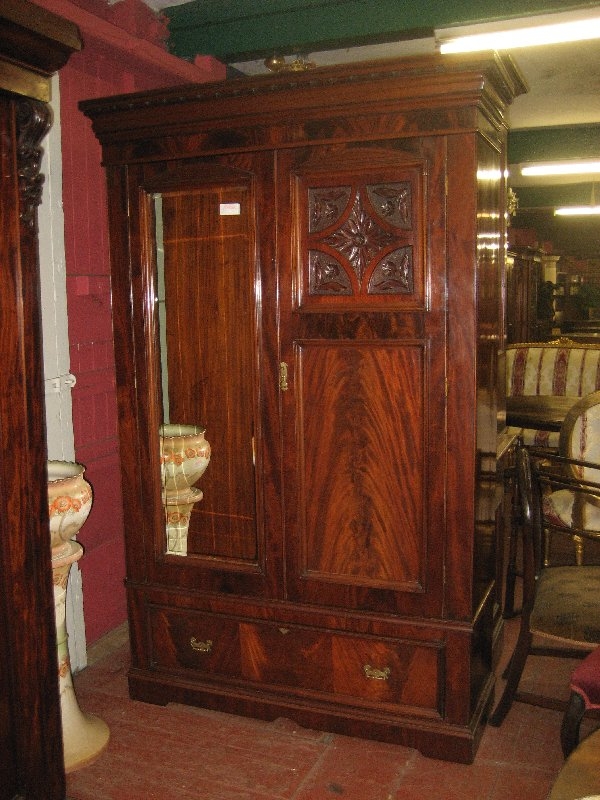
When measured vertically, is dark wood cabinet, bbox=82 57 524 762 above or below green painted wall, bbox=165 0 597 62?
below

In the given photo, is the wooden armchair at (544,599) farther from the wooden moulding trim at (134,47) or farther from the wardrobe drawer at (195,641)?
the wooden moulding trim at (134,47)

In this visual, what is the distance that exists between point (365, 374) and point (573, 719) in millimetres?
1150

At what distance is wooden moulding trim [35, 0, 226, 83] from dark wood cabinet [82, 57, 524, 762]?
404 millimetres

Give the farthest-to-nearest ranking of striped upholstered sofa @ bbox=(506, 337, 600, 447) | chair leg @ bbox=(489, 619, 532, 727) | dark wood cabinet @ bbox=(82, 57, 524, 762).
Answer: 1. striped upholstered sofa @ bbox=(506, 337, 600, 447)
2. chair leg @ bbox=(489, 619, 532, 727)
3. dark wood cabinet @ bbox=(82, 57, 524, 762)

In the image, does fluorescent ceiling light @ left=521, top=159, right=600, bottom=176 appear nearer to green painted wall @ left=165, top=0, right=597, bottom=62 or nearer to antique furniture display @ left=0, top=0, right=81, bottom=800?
green painted wall @ left=165, top=0, right=597, bottom=62

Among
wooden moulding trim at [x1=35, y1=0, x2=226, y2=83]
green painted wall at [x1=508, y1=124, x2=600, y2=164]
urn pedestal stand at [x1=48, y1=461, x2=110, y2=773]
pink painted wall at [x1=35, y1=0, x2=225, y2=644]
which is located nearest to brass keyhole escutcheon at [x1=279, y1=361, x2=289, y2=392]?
urn pedestal stand at [x1=48, y1=461, x2=110, y2=773]

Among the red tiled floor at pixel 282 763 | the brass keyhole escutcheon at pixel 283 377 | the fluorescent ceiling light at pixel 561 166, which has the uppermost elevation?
the fluorescent ceiling light at pixel 561 166

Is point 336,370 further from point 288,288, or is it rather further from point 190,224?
point 190,224

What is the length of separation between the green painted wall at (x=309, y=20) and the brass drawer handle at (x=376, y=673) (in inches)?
103

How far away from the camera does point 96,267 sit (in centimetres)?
309

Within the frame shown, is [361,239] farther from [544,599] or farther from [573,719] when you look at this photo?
[573,719]

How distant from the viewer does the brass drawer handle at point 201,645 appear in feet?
9.12

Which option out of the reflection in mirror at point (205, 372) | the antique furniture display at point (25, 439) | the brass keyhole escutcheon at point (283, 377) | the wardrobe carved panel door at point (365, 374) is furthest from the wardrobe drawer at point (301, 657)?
the antique furniture display at point (25, 439)

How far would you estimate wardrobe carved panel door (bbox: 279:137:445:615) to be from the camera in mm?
2346
